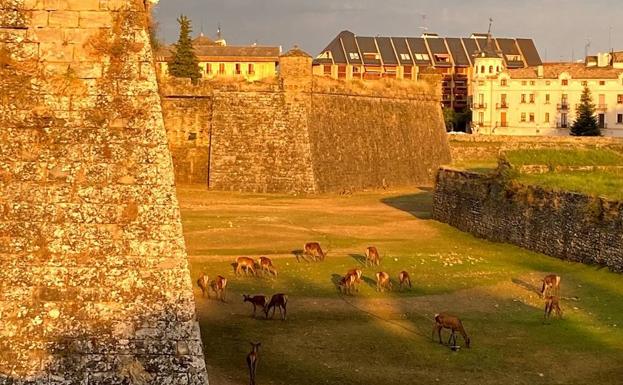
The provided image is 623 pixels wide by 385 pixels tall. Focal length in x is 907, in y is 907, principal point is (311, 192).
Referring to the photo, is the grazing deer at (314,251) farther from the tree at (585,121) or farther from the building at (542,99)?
the building at (542,99)

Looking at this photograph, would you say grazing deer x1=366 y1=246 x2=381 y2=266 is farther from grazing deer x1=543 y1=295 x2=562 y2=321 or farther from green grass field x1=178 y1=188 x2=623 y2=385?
grazing deer x1=543 y1=295 x2=562 y2=321

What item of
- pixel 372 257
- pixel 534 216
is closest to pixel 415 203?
pixel 534 216

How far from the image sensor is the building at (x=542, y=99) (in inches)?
4094

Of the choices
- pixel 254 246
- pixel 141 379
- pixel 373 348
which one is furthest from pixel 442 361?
pixel 254 246

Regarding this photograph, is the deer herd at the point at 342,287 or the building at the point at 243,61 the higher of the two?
the building at the point at 243,61

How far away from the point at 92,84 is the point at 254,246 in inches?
975

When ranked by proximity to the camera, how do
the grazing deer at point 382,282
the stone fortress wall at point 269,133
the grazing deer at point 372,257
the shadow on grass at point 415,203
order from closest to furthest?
the grazing deer at point 382,282 → the grazing deer at point 372,257 → the shadow on grass at point 415,203 → the stone fortress wall at point 269,133

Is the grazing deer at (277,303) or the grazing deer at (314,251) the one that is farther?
the grazing deer at (314,251)

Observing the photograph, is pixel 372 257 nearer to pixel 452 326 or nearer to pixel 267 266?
pixel 267 266

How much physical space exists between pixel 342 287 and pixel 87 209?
56.2ft

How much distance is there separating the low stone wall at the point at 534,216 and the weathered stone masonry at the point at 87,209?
875 inches

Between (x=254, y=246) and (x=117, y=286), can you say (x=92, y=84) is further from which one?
(x=254, y=246)

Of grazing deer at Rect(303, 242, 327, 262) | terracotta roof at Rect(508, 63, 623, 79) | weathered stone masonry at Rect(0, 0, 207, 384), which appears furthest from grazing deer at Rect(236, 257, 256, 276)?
terracotta roof at Rect(508, 63, 623, 79)

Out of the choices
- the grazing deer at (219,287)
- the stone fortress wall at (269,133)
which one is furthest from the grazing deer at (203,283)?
the stone fortress wall at (269,133)
